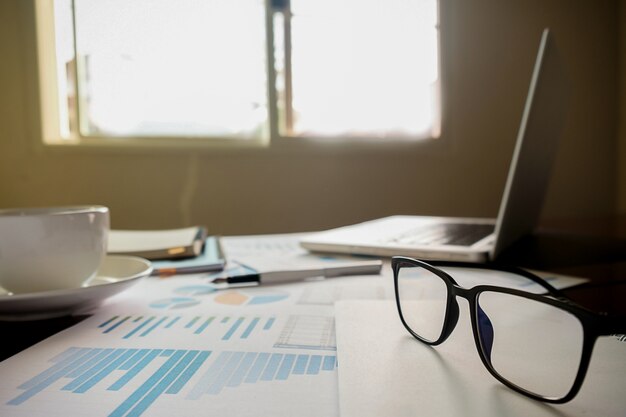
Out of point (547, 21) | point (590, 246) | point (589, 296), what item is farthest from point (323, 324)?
point (547, 21)

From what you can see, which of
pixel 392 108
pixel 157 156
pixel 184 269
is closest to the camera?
pixel 184 269

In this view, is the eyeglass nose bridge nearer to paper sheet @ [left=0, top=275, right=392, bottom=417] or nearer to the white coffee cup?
paper sheet @ [left=0, top=275, right=392, bottom=417]

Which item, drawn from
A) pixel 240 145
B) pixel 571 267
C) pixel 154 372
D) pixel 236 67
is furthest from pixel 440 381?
pixel 236 67

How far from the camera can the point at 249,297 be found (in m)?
0.50

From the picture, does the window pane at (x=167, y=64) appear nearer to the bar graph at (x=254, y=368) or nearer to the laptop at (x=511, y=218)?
the laptop at (x=511, y=218)

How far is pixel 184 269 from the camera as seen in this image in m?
0.64

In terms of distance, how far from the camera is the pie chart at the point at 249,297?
1.58 feet

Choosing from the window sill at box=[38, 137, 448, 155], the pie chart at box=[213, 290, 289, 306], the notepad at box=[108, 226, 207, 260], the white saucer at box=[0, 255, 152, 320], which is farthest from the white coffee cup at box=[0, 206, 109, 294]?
the window sill at box=[38, 137, 448, 155]

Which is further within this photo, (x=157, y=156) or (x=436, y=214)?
(x=436, y=214)

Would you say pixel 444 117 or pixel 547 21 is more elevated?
pixel 547 21

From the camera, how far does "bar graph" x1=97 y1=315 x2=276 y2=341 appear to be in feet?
1.25

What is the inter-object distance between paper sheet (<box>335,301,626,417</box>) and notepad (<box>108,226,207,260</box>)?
0.44 m

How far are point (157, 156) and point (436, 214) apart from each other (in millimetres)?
1144

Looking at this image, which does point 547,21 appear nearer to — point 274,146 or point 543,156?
point 274,146
